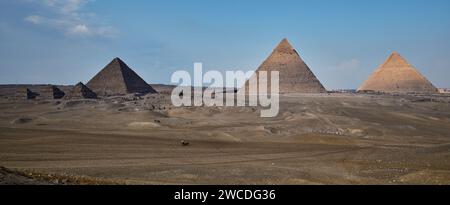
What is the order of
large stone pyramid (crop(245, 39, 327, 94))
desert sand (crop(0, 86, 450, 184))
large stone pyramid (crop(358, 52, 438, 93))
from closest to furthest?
desert sand (crop(0, 86, 450, 184)) → large stone pyramid (crop(245, 39, 327, 94)) → large stone pyramid (crop(358, 52, 438, 93))

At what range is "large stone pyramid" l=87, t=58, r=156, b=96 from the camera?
184 feet

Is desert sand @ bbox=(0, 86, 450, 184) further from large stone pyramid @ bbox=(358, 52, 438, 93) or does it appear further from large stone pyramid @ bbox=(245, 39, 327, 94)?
large stone pyramid @ bbox=(358, 52, 438, 93)

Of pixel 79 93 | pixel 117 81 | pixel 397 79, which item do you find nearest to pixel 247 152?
pixel 79 93

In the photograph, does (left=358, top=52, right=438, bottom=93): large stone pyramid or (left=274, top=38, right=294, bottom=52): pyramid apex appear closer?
(left=274, top=38, right=294, bottom=52): pyramid apex

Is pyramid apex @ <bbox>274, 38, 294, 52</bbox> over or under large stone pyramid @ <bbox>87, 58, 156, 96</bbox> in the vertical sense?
over

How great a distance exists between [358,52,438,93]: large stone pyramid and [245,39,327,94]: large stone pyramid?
75.1ft

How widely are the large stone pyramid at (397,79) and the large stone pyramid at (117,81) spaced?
136ft

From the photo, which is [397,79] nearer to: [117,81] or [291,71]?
[291,71]

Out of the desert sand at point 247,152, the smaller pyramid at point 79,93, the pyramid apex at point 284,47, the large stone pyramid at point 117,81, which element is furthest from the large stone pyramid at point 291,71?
the desert sand at point 247,152

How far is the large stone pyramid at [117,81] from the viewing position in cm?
5609

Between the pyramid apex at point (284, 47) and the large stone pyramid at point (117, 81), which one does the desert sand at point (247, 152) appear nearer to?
the large stone pyramid at point (117, 81)

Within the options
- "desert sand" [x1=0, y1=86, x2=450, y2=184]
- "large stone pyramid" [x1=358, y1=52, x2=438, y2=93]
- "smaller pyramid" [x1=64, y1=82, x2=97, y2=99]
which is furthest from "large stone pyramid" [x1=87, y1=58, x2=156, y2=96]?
"large stone pyramid" [x1=358, y1=52, x2=438, y2=93]
